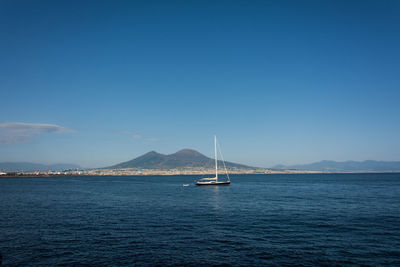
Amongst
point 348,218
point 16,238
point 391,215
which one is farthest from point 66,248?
point 391,215

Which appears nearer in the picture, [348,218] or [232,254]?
[232,254]

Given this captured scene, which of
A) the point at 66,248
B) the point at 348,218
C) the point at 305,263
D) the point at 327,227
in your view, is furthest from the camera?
the point at 348,218

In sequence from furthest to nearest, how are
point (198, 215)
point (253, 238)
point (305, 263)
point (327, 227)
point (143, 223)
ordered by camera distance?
point (198, 215)
point (143, 223)
point (327, 227)
point (253, 238)
point (305, 263)

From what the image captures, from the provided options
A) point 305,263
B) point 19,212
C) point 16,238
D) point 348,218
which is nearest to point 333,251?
point 305,263

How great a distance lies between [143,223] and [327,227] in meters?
26.5

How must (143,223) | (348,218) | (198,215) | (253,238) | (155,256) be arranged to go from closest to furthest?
(155,256), (253,238), (143,223), (348,218), (198,215)

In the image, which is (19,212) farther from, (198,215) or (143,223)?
(198,215)

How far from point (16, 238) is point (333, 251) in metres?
35.4

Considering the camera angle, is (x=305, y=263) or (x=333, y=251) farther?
→ (x=333, y=251)

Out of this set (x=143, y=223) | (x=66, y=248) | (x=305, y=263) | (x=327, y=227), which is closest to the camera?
(x=305, y=263)

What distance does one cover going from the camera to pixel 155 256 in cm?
2448

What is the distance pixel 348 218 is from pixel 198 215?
982 inches

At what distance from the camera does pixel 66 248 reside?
1072 inches

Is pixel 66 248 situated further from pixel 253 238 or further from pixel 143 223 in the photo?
pixel 253 238
